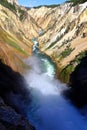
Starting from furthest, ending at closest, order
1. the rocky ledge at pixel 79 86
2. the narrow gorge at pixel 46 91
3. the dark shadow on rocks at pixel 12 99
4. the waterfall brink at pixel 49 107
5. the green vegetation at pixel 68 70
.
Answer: the green vegetation at pixel 68 70
the rocky ledge at pixel 79 86
the waterfall brink at pixel 49 107
the narrow gorge at pixel 46 91
the dark shadow on rocks at pixel 12 99

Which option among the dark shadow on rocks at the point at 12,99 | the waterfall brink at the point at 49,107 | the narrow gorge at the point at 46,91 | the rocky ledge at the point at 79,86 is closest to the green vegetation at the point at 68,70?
the narrow gorge at the point at 46,91

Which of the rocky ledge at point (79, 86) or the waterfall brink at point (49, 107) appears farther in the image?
the rocky ledge at point (79, 86)

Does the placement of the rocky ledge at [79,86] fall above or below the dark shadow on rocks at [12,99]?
above

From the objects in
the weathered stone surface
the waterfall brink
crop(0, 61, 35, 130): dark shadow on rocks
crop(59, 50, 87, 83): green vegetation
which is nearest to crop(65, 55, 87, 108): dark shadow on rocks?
the weathered stone surface

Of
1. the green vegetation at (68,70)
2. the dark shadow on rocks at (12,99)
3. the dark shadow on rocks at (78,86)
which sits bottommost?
the dark shadow on rocks at (12,99)

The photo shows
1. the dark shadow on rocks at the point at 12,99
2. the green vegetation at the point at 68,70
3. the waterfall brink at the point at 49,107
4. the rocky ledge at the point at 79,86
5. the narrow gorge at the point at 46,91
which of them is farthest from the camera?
the green vegetation at the point at 68,70

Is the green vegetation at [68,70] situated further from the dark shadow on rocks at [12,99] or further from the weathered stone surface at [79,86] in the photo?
the dark shadow on rocks at [12,99]

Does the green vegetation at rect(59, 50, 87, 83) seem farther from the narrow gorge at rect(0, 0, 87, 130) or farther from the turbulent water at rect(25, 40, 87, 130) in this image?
the turbulent water at rect(25, 40, 87, 130)
